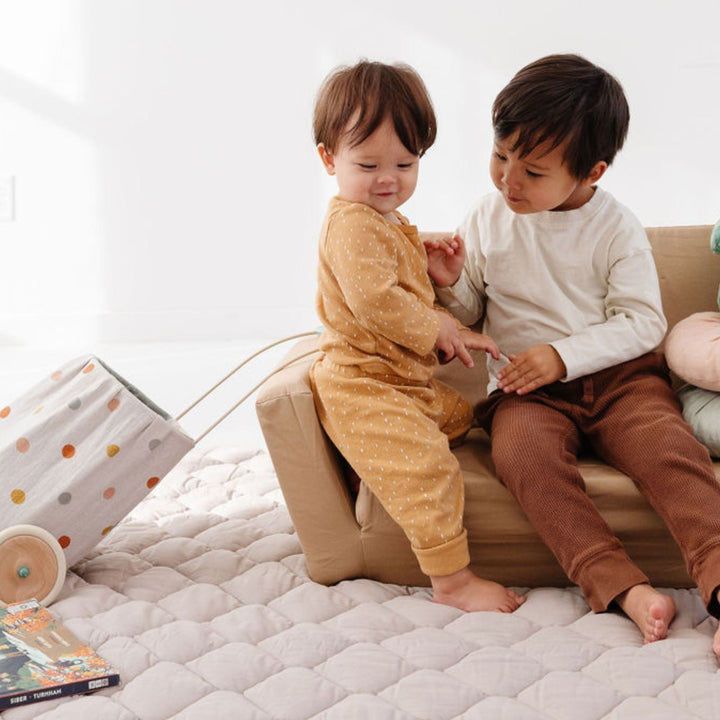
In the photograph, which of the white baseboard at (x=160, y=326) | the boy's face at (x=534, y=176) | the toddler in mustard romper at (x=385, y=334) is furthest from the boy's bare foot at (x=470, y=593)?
the white baseboard at (x=160, y=326)

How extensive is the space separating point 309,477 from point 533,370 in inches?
15.1

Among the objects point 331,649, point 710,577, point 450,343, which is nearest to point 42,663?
point 331,649

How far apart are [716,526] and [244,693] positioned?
661 mm

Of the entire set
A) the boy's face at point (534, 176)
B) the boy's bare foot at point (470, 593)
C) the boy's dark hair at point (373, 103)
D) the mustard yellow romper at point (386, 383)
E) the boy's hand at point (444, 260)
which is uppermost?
the boy's dark hair at point (373, 103)

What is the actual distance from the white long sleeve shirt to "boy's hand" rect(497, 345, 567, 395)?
0.03 m

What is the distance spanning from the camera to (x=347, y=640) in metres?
1.39

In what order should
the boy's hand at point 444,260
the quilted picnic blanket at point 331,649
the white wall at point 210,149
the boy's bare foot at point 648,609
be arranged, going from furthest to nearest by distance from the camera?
the white wall at point 210,149
the boy's hand at point 444,260
the boy's bare foot at point 648,609
the quilted picnic blanket at point 331,649

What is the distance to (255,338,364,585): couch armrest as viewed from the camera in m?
1.56

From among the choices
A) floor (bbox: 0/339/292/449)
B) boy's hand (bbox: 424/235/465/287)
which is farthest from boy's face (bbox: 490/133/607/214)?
floor (bbox: 0/339/292/449)

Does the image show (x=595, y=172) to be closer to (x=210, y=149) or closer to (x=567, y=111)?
(x=567, y=111)

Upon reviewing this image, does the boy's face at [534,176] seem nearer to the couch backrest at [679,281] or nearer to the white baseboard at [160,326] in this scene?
the couch backrest at [679,281]

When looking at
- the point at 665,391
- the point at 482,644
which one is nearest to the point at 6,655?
the point at 482,644

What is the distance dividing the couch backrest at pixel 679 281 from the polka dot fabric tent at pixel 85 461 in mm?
519

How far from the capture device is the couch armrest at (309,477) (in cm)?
156
